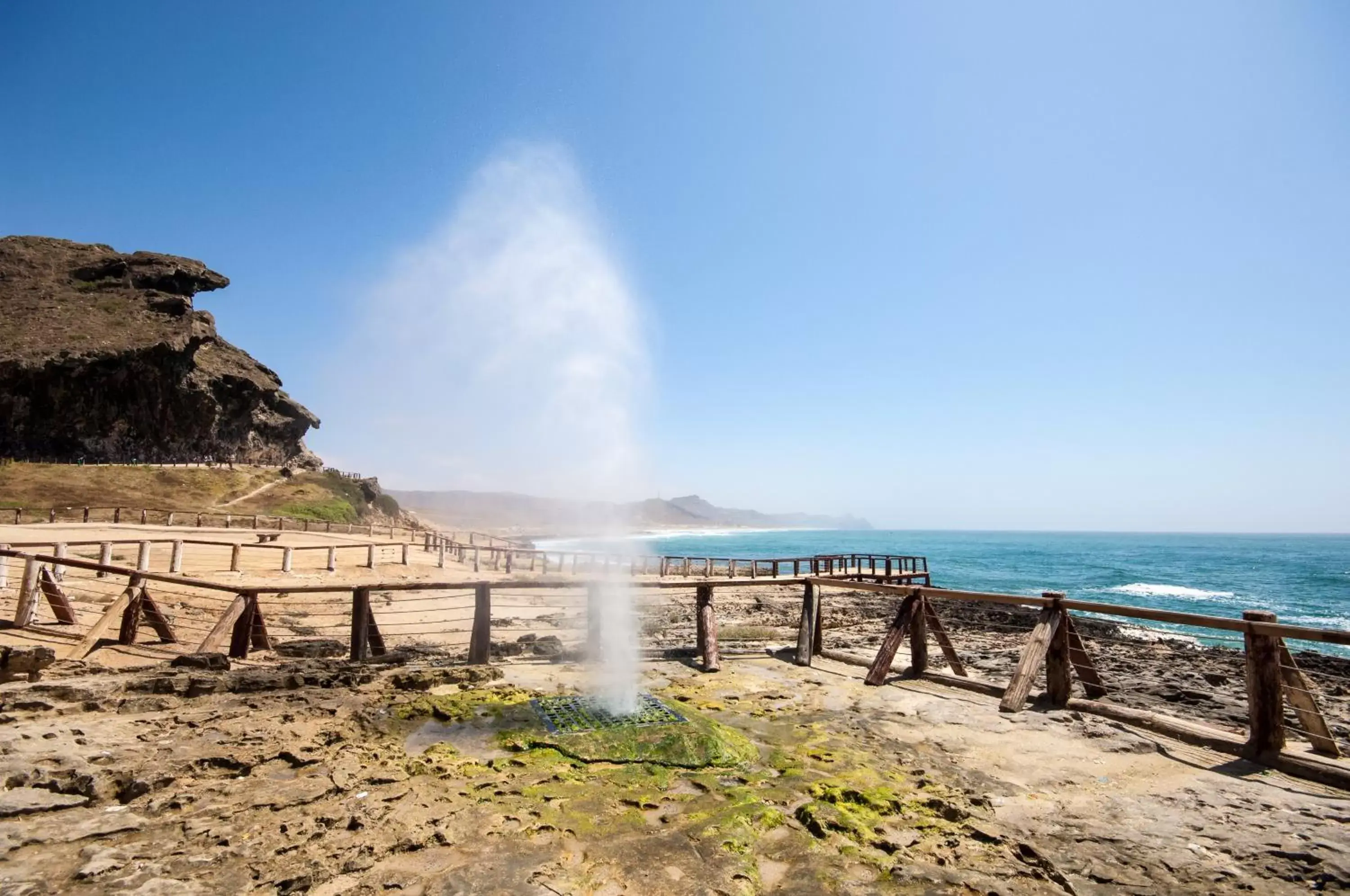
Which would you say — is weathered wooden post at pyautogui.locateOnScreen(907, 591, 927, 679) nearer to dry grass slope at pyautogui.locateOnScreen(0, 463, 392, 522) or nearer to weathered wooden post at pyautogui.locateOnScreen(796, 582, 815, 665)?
weathered wooden post at pyautogui.locateOnScreen(796, 582, 815, 665)

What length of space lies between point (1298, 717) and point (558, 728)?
708 centimetres

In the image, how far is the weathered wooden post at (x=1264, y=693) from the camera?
566 centimetres

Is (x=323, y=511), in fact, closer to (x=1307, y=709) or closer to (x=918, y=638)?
(x=918, y=638)

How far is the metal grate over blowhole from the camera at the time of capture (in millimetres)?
6570

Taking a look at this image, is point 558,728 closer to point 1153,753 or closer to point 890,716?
point 890,716

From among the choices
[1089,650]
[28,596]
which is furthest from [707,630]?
[1089,650]

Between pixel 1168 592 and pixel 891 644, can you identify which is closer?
pixel 891 644

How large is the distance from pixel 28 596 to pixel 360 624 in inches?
253

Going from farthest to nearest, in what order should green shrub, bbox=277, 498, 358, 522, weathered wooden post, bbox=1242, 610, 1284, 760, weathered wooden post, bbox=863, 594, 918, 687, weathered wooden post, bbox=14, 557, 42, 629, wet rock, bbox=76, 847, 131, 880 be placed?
1. green shrub, bbox=277, 498, 358, 522
2. weathered wooden post, bbox=14, 557, 42, 629
3. weathered wooden post, bbox=863, 594, 918, 687
4. weathered wooden post, bbox=1242, 610, 1284, 760
5. wet rock, bbox=76, 847, 131, 880

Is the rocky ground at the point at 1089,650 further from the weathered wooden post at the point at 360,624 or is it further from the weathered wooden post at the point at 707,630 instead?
the weathered wooden post at the point at 360,624

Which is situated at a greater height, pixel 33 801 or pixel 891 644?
pixel 891 644

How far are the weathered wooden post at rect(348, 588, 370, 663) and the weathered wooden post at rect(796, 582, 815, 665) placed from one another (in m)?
6.91

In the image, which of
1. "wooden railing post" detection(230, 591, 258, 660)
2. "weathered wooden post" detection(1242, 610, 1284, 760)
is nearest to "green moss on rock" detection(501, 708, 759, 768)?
"weathered wooden post" detection(1242, 610, 1284, 760)

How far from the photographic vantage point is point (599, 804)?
4719 mm
